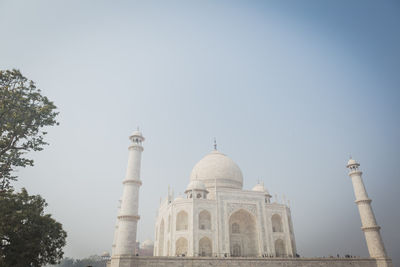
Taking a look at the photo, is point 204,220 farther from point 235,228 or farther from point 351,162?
point 351,162

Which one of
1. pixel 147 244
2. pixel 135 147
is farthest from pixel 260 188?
pixel 147 244

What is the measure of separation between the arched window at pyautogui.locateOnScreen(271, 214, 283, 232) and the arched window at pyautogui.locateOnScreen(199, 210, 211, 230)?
7.56 m

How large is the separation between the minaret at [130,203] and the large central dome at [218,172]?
35.7 ft

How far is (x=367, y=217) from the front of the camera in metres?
28.2

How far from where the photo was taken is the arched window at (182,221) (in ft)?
91.2

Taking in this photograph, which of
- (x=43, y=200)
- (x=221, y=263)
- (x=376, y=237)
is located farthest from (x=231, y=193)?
(x=43, y=200)

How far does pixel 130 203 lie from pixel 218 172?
13.9 m

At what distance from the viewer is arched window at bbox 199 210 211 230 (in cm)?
2758

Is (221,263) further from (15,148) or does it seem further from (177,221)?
(15,148)

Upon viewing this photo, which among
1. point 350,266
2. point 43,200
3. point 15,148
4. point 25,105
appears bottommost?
point 350,266

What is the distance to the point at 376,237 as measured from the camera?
2695cm

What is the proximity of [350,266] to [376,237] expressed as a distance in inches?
209

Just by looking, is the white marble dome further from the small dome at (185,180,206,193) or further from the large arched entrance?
the large arched entrance

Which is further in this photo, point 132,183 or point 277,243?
point 277,243
